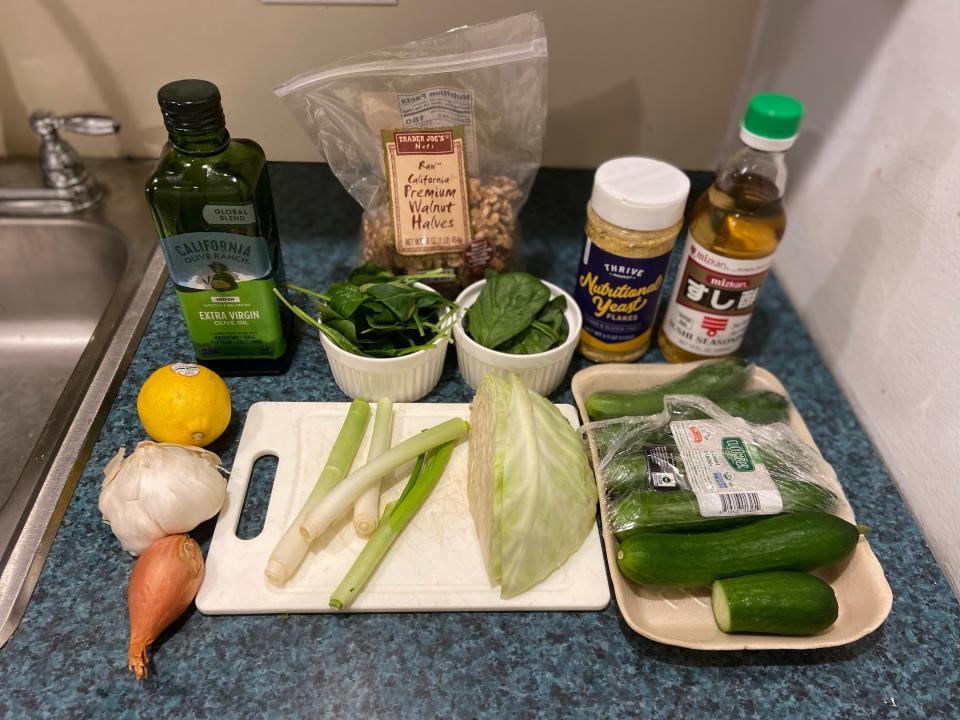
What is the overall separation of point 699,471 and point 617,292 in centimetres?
25

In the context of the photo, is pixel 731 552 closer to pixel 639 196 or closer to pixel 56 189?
pixel 639 196

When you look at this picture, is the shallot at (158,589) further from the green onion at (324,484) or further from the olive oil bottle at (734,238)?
the olive oil bottle at (734,238)

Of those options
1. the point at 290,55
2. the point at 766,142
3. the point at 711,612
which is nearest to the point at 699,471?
the point at 711,612

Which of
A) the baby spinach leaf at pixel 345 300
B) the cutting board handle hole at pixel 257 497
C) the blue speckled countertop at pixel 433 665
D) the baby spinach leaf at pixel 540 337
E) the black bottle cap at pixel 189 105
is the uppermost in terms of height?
the black bottle cap at pixel 189 105

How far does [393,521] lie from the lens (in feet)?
2.23

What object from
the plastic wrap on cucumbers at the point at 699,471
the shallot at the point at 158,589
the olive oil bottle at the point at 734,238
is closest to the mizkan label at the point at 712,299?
the olive oil bottle at the point at 734,238

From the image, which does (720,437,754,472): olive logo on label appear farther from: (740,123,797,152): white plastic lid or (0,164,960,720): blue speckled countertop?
(740,123,797,152): white plastic lid

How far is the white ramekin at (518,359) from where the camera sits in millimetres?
787

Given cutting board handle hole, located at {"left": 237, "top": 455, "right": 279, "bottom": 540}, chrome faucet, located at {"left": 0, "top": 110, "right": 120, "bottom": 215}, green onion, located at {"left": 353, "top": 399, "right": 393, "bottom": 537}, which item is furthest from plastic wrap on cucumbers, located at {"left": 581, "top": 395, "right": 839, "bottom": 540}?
chrome faucet, located at {"left": 0, "top": 110, "right": 120, "bottom": 215}

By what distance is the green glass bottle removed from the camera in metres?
0.67

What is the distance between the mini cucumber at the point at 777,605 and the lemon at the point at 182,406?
0.54 m

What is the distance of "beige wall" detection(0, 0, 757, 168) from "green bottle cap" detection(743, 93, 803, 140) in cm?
39

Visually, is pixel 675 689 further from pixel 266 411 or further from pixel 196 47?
pixel 196 47

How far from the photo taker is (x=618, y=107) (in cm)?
112
